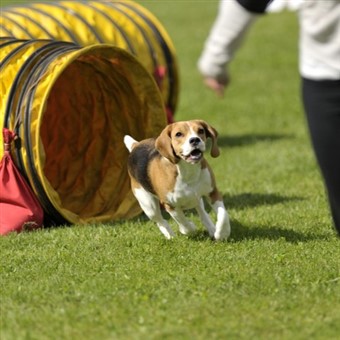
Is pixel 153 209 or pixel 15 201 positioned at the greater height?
pixel 153 209

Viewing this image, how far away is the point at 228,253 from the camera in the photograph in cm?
706

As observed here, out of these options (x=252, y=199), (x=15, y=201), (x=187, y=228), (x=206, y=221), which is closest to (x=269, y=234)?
(x=206, y=221)

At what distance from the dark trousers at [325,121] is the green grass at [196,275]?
3.03 ft

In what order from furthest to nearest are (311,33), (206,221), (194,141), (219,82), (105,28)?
(105,28) < (206,221) < (194,141) < (219,82) < (311,33)

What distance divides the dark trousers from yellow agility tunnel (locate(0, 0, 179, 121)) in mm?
5659

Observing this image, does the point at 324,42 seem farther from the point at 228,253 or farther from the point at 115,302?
the point at 228,253

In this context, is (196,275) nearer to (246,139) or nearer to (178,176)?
(178,176)

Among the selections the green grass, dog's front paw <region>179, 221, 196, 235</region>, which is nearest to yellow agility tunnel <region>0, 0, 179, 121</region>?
the green grass

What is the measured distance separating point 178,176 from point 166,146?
28cm

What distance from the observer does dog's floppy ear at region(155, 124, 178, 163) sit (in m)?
7.19

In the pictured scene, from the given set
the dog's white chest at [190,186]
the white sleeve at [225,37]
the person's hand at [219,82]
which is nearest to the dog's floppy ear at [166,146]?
the dog's white chest at [190,186]

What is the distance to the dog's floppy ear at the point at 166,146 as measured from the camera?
7191 millimetres

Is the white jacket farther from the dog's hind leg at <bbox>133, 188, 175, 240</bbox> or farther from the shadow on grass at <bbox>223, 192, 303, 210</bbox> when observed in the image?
the shadow on grass at <bbox>223, 192, 303, 210</bbox>

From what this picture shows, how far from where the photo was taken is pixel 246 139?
45.0 feet
